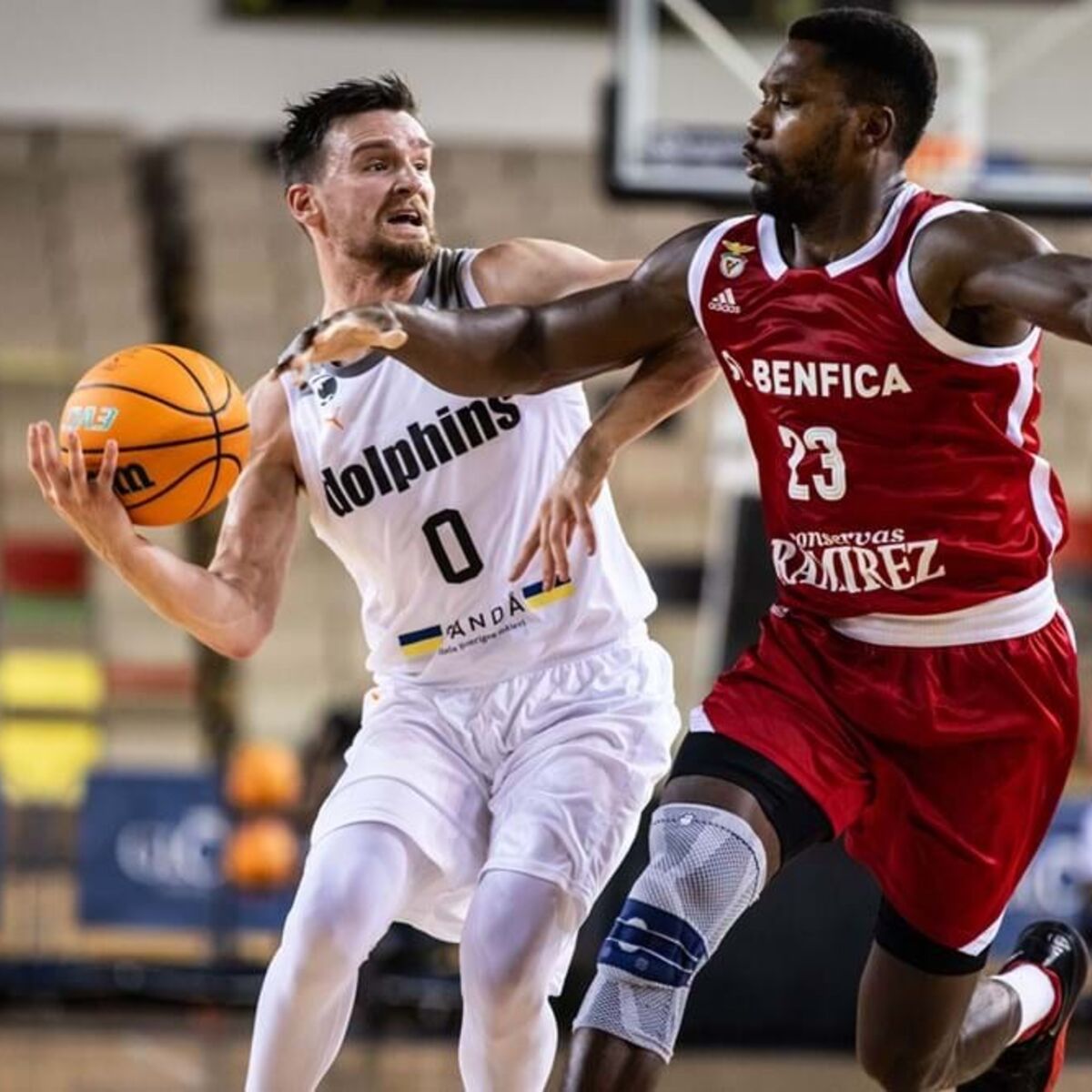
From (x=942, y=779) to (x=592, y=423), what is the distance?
3.52 feet

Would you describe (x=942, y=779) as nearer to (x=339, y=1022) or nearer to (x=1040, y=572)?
(x=1040, y=572)

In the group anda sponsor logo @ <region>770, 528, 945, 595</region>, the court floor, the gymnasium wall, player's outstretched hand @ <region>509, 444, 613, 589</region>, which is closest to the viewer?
anda sponsor logo @ <region>770, 528, 945, 595</region>

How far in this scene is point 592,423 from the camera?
17.0 ft

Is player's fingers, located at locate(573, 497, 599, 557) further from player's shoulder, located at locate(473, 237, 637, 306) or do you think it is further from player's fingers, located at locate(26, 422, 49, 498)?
player's fingers, located at locate(26, 422, 49, 498)

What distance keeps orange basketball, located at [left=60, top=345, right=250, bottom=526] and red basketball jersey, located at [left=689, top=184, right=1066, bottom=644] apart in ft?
3.59

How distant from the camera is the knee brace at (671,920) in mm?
4426

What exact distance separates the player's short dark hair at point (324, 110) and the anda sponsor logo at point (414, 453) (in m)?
0.68

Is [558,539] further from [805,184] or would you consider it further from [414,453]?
[805,184]

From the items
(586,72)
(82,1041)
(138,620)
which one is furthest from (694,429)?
(82,1041)

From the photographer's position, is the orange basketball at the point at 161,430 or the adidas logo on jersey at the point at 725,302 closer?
the adidas logo on jersey at the point at 725,302

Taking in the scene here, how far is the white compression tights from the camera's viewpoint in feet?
15.8

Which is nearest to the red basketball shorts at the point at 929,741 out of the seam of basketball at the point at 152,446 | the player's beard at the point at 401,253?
the player's beard at the point at 401,253

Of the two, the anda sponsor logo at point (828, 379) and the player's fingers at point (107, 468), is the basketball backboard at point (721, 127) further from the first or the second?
the player's fingers at point (107, 468)

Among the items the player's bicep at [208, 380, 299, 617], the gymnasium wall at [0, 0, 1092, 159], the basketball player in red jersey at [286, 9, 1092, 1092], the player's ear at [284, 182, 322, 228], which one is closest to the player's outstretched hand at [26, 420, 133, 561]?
the player's bicep at [208, 380, 299, 617]
